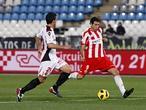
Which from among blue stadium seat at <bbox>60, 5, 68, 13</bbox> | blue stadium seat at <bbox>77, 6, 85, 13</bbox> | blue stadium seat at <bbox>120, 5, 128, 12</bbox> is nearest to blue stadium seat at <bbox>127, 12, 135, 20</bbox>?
blue stadium seat at <bbox>120, 5, 128, 12</bbox>

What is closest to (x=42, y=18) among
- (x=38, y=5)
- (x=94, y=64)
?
(x=38, y=5)

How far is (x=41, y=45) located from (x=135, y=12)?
20.1 metres

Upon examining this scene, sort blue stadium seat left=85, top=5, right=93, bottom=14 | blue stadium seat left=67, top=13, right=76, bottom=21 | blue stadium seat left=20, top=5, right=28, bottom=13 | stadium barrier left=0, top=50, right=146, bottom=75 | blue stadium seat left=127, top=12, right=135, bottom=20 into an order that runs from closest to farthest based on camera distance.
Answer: stadium barrier left=0, top=50, right=146, bottom=75
blue stadium seat left=127, top=12, right=135, bottom=20
blue stadium seat left=67, top=13, right=76, bottom=21
blue stadium seat left=85, top=5, right=93, bottom=14
blue stadium seat left=20, top=5, right=28, bottom=13

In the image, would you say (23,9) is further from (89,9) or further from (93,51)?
(93,51)

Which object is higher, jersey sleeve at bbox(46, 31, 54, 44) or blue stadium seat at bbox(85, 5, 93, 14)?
jersey sleeve at bbox(46, 31, 54, 44)

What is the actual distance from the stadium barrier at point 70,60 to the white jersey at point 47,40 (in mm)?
12503

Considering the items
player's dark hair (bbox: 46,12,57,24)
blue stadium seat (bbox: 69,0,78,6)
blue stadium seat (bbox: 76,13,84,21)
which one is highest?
player's dark hair (bbox: 46,12,57,24)

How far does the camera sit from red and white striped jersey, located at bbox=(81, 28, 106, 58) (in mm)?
15367

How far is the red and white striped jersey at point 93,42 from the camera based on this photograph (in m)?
15.4

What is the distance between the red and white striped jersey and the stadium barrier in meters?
11.4

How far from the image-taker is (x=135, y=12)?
34.2 meters

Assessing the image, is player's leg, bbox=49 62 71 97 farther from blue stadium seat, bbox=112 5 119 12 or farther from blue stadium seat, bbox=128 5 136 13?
blue stadium seat, bbox=112 5 119 12

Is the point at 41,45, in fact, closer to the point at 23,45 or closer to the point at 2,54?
the point at 2,54

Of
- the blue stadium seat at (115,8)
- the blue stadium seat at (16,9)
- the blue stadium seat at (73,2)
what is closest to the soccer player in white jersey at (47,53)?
the blue stadium seat at (115,8)
